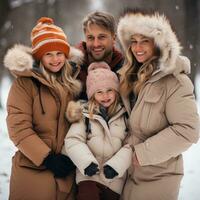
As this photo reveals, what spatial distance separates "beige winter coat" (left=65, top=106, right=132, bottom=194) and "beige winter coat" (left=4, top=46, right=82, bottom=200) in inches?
6.7

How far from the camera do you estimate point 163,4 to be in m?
13.1

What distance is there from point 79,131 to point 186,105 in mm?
1019

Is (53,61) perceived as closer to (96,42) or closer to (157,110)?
(96,42)

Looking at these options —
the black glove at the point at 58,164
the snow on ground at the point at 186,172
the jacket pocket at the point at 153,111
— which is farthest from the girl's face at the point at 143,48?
the snow on ground at the point at 186,172

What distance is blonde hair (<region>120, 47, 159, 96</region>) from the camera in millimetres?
3980

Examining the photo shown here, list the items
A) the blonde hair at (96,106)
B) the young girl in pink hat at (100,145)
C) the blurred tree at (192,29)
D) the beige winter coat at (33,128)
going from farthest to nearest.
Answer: the blurred tree at (192,29) → the blonde hair at (96,106) → the beige winter coat at (33,128) → the young girl in pink hat at (100,145)

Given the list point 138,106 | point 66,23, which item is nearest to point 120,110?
point 138,106

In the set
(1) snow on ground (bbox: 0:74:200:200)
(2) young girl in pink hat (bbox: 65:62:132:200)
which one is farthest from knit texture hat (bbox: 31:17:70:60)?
(1) snow on ground (bbox: 0:74:200:200)

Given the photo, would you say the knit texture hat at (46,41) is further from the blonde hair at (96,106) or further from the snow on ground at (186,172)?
the snow on ground at (186,172)

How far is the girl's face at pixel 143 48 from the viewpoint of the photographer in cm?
399

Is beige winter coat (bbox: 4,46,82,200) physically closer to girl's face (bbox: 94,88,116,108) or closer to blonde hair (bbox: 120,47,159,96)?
girl's face (bbox: 94,88,116,108)

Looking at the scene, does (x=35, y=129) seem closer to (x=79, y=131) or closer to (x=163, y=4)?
(x=79, y=131)

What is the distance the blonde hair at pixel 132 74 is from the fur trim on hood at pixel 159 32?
185mm

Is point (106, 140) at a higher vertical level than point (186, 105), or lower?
lower
